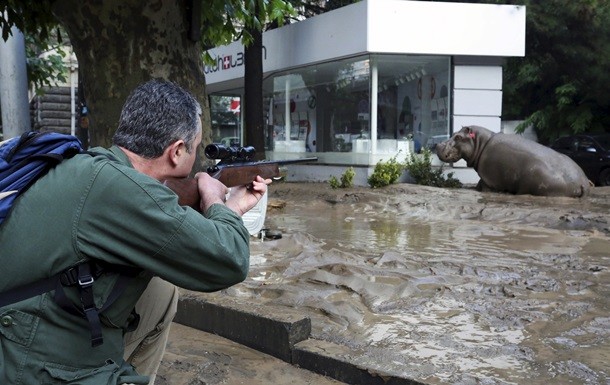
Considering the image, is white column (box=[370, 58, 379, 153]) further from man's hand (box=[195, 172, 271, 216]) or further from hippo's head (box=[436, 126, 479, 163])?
man's hand (box=[195, 172, 271, 216])

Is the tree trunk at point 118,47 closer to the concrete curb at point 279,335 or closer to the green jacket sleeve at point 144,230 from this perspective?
the concrete curb at point 279,335

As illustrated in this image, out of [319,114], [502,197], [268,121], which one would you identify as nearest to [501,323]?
[502,197]

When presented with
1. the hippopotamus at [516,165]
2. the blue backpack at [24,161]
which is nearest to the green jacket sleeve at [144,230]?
the blue backpack at [24,161]

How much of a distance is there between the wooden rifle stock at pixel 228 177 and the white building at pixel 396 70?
1278 cm

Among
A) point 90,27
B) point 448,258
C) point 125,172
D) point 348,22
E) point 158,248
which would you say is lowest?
point 448,258

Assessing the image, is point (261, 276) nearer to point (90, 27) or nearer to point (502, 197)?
point (90, 27)

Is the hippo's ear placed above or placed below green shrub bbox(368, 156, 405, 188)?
above

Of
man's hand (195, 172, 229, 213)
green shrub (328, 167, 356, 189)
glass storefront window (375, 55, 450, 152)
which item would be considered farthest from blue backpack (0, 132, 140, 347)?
glass storefront window (375, 55, 450, 152)

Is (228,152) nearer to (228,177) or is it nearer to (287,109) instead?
(228,177)

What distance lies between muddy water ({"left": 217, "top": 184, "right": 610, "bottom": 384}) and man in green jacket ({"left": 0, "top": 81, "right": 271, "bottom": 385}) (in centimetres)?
191

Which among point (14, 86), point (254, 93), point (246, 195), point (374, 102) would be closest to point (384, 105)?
point (374, 102)

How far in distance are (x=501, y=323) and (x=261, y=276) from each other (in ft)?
7.03

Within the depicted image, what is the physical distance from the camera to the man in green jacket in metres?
2.04

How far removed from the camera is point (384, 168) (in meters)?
14.7
